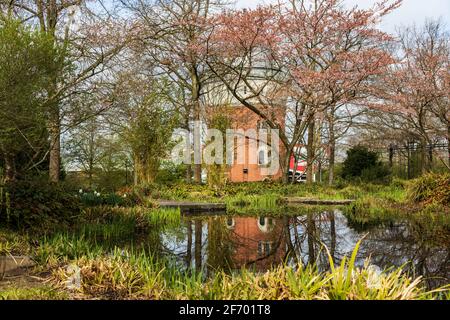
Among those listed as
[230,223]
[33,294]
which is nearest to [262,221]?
[230,223]

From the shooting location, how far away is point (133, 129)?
13.4m

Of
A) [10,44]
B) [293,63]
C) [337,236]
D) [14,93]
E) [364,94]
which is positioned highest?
[293,63]

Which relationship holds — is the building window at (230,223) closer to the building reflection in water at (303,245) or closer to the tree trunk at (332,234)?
the building reflection in water at (303,245)

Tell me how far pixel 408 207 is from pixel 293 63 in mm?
8045

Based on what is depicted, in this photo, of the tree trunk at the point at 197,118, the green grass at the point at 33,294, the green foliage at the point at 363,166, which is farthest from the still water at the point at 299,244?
the green foliage at the point at 363,166

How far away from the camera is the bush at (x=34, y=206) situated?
5043mm

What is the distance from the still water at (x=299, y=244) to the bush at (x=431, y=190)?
206 centimetres

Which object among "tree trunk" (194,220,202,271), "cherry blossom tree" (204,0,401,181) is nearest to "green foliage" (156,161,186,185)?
"cherry blossom tree" (204,0,401,181)

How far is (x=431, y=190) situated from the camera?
10.0 m

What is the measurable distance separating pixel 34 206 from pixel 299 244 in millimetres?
3446

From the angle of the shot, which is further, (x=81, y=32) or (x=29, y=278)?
(x=81, y=32)

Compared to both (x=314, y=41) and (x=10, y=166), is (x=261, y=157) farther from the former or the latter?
(x=10, y=166)
